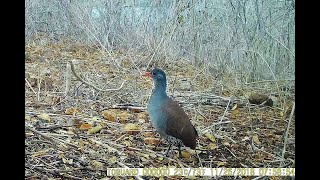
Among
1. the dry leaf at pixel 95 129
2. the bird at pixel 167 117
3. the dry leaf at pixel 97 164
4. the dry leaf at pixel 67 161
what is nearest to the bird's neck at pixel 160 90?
the bird at pixel 167 117

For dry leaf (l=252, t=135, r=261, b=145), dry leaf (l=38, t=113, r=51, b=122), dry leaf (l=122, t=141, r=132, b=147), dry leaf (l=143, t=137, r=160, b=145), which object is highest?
dry leaf (l=38, t=113, r=51, b=122)

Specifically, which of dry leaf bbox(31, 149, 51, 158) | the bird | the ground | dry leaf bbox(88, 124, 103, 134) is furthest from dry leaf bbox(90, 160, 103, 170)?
the bird

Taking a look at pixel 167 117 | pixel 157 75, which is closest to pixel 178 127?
pixel 167 117

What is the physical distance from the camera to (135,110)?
9.12 feet

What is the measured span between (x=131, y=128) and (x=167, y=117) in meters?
0.23

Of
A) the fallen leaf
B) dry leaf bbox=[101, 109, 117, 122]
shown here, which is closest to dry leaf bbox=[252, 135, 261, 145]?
the fallen leaf

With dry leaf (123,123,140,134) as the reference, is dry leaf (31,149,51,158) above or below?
below

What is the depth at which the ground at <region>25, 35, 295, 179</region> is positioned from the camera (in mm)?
2752

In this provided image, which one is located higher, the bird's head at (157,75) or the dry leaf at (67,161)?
the bird's head at (157,75)

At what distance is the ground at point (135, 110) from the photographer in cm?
275

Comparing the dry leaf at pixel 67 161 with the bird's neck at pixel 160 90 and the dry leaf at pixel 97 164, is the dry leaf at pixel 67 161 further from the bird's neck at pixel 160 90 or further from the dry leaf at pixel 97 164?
the bird's neck at pixel 160 90

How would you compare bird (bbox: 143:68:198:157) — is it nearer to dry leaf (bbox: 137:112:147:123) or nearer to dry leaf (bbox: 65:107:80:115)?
dry leaf (bbox: 137:112:147:123)

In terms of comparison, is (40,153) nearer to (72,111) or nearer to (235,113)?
(72,111)
